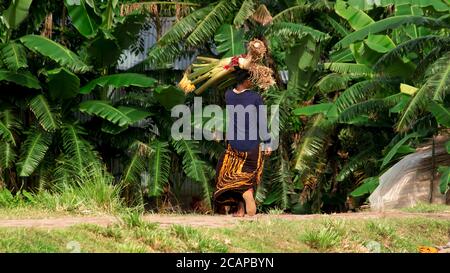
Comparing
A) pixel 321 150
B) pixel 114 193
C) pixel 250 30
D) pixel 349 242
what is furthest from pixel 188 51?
pixel 349 242

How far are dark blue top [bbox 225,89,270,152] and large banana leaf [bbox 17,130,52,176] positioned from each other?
15.6ft

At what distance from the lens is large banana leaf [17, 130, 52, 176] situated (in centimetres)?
1508

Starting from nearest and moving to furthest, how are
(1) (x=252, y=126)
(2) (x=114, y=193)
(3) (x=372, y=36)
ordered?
(1) (x=252, y=126)
(2) (x=114, y=193)
(3) (x=372, y=36)

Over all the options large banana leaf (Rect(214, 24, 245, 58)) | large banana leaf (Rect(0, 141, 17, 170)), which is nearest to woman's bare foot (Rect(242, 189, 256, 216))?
large banana leaf (Rect(214, 24, 245, 58))

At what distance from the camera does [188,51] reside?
17.8 metres

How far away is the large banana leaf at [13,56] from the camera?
14.9 meters

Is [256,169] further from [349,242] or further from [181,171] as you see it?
[181,171]

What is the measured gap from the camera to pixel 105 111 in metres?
15.5

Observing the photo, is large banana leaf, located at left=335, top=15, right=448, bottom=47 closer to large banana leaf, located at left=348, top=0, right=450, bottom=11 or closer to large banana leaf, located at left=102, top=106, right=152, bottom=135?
large banana leaf, located at left=348, top=0, right=450, bottom=11

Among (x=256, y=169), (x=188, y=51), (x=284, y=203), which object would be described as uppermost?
(x=188, y=51)

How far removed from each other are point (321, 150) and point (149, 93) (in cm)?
326

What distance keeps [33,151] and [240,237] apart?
276 inches

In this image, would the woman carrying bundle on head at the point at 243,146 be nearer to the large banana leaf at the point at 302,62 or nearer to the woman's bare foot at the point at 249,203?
the woman's bare foot at the point at 249,203

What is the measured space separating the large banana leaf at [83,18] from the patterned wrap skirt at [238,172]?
4.93 m
